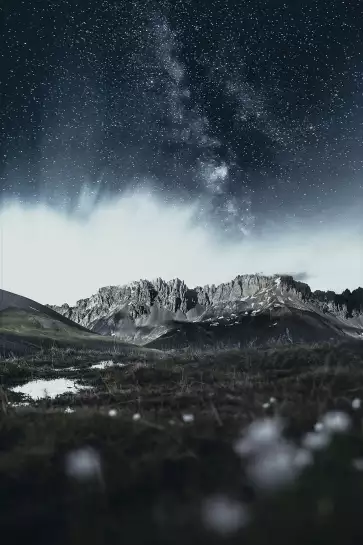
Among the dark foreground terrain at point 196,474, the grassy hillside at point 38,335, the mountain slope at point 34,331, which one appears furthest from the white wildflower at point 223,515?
the mountain slope at point 34,331

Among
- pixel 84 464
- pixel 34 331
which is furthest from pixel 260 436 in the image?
pixel 34 331

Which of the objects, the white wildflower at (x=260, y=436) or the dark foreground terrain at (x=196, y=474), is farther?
the white wildflower at (x=260, y=436)

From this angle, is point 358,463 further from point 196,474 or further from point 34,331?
point 34,331

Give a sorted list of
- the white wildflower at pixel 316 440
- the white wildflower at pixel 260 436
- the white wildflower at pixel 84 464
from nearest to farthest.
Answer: the white wildflower at pixel 84 464 < the white wildflower at pixel 316 440 < the white wildflower at pixel 260 436

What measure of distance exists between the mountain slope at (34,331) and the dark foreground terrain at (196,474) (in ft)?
229

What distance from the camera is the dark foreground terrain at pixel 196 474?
10.4ft

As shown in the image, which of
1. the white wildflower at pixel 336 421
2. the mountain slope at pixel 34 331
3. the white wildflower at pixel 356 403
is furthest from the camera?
the mountain slope at pixel 34 331

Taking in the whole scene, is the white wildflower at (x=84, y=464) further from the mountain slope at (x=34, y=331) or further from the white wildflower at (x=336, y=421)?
the mountain slope at (x=34, y=331)

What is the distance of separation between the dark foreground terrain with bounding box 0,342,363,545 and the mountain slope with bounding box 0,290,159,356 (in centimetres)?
6967

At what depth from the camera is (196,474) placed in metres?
4.28

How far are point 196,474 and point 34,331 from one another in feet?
362

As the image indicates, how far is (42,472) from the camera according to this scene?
4.66 m

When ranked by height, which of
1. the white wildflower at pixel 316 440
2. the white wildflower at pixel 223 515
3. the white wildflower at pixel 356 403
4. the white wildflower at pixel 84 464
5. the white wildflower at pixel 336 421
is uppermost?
the white wildflower at pixel 356 403

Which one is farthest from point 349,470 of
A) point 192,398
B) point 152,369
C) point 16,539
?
point 152,369
